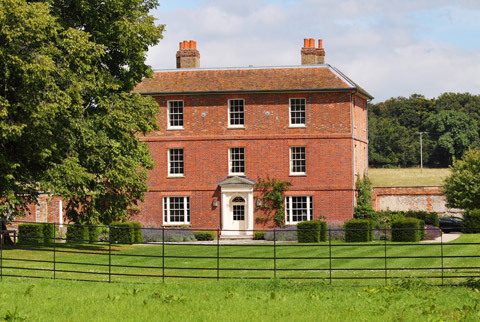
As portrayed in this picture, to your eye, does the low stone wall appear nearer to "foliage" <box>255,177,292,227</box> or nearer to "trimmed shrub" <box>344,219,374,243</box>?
"foliage" <box>255,177,292,227</box>

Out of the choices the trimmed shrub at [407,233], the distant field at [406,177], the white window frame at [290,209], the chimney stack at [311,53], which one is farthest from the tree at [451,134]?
the trimmed shrub at [407,233]

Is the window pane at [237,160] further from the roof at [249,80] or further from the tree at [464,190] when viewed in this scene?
the tree at [464,190]

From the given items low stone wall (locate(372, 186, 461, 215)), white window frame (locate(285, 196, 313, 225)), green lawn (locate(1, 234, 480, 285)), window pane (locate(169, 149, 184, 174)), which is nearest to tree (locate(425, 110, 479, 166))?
low stone wall (locate(372, 186, 461, 215))

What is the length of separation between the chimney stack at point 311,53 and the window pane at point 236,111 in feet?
Answer: 17.7

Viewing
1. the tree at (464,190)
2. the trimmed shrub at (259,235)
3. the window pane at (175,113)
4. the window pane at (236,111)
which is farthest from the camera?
the tree at (464,190)

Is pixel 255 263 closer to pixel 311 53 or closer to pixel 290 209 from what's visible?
pixel 290 209

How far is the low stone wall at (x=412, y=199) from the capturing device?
52812 mm

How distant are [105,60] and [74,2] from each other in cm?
310

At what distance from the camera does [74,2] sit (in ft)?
96.0

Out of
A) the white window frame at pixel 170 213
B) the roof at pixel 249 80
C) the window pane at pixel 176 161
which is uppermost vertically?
the roof at pixel 249 80

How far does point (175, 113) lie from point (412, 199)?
2099 centimetres

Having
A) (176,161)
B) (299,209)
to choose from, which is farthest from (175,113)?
(299,209)

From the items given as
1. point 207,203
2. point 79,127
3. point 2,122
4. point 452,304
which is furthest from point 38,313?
point 207,203

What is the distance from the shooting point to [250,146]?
4306 cm
